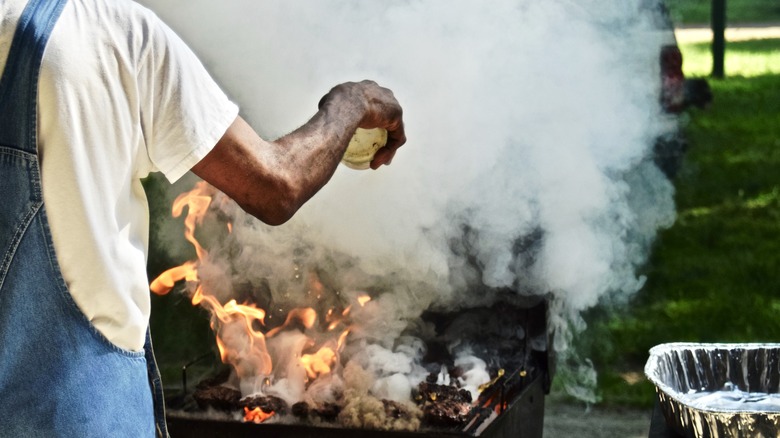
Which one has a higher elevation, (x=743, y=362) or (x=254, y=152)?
(x=254, y=152)

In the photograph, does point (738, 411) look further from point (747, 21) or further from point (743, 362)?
point (747, 21)

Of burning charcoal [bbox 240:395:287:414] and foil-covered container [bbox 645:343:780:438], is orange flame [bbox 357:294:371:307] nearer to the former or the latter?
burning charcoal [bbox 240:395:287:414]

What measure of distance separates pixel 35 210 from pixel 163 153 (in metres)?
0.25

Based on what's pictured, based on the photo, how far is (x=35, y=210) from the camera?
1569 mm

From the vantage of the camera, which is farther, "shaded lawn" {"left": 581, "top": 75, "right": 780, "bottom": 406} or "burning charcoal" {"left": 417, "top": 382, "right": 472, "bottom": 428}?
"shaded lawn" {"left": 581, "top": 75, "right": 780, "bottom": 406}

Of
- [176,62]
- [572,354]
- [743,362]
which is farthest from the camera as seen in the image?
[572,354]

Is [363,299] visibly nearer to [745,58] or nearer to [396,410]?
[396,410]

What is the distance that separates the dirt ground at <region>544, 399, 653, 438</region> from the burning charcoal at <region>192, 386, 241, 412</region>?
2011mm

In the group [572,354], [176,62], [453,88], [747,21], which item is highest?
[747,21]

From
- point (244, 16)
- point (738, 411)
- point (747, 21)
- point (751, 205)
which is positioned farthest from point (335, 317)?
point (747, 21)

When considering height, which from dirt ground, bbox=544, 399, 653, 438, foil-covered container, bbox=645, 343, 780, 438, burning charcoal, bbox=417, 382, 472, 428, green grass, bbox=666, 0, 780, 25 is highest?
green grass, bbox=666, 0, 780, 25

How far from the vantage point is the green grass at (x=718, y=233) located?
17.8 ft

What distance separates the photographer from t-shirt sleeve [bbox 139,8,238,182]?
1.63 m

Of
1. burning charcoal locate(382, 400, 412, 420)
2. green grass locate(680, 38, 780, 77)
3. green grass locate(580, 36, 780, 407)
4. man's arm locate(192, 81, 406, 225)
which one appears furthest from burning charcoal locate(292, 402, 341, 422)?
green grass locate(680, 38, 780, 77)
